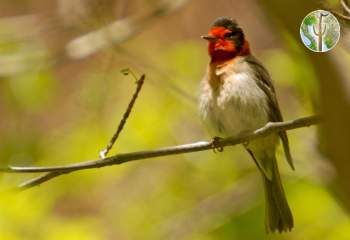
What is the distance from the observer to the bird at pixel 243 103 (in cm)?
338

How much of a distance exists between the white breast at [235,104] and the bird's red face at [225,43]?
11 centimetres

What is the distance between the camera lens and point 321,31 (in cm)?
137

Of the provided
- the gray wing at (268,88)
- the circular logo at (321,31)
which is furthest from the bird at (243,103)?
the circular logo at (321,31)

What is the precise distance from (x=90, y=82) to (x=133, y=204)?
29.9 inches

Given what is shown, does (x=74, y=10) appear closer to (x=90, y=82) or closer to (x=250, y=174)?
(x=90, y=82)

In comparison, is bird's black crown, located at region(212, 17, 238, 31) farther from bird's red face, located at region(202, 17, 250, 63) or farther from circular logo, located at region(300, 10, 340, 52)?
circular logo, located at region(300, 10, 340, 52)

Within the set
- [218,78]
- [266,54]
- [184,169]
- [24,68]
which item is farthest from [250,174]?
[24,68]

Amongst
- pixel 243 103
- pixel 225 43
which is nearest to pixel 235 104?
pixel 243 103

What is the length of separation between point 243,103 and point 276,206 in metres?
0.54

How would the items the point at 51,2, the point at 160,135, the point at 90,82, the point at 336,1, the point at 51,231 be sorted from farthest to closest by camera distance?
1. the point at 51,2
2. the point at 90,82
3. the point at 160,135
4. the point at 51,231
5. the point at 336,1

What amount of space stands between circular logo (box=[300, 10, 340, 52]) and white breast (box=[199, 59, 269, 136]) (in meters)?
1.90

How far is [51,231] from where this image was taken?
3896mm

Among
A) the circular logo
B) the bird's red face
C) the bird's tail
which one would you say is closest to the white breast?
the bird's red face

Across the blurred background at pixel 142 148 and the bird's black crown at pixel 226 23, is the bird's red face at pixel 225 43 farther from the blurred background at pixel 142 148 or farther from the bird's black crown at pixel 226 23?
the blurred background at pixel 142 148
